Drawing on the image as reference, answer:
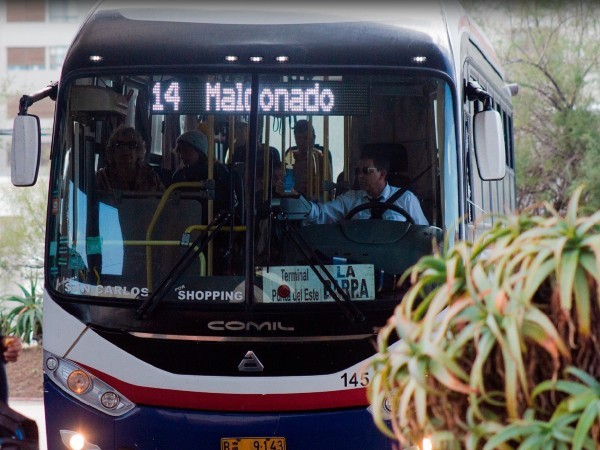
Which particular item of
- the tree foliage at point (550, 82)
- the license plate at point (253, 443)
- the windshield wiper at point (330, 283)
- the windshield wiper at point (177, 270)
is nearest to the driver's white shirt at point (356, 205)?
the windshield wiper at point (330, 283)

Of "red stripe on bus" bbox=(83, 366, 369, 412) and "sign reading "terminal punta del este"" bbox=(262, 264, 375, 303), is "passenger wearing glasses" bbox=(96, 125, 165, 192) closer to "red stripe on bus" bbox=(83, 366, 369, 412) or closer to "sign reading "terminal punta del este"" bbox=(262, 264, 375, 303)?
"sign reading "terminal punta del este"" bbox=(262, 264, 375, 303)

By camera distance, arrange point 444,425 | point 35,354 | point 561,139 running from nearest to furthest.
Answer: point 444,425, point 35,354, point 561,139

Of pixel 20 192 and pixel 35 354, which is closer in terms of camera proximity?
pixel 35 354

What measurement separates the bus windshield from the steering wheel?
0.03 feet

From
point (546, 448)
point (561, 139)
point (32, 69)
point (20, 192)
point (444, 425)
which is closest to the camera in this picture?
point (546, 448)

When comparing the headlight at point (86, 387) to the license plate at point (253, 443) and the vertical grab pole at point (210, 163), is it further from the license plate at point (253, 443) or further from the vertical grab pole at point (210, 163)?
the vertical grab pole at point (210, 163)

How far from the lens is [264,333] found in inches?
241

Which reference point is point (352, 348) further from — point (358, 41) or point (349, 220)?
point (358, 41)

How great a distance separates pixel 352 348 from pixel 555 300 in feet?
11.6

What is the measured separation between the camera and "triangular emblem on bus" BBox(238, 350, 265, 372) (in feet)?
20.0

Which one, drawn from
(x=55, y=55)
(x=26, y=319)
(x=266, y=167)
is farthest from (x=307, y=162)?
(x=55, y=55)

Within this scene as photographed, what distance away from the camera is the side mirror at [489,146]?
6.43 m

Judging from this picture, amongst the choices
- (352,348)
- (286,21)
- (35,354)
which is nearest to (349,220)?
(352,348)

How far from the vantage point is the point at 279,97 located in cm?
625
